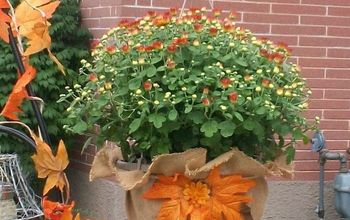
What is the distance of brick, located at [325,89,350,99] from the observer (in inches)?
218

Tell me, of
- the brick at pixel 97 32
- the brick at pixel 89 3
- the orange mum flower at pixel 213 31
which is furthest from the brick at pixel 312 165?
the orange mum flower at pixel 213 31

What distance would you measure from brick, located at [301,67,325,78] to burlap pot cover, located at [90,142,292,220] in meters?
2.85

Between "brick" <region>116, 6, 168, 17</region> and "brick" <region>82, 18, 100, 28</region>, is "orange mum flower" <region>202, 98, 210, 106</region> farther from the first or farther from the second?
"brick" <region>82, 18, 100, 28</region>

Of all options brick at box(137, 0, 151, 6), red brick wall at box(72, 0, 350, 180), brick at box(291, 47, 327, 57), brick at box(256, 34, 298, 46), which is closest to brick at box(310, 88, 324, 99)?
red brick wall at box(72, 0, 350, 180)

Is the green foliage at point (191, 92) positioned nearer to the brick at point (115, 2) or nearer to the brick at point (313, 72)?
the brick at point (115, 2)

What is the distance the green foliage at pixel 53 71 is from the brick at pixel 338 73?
180cm

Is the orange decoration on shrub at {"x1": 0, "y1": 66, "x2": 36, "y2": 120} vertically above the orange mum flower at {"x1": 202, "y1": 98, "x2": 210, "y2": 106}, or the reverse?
the orange decoration on shrub at {"x1": 0, "y1": 66, "x2": 36, "y2": 120}

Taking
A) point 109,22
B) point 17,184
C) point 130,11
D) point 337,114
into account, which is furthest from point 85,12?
point 17,184

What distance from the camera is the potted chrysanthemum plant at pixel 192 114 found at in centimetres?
250

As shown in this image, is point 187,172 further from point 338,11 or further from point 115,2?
point 338,11

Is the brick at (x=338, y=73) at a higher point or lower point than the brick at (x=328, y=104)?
higher

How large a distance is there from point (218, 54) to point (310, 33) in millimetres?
3001

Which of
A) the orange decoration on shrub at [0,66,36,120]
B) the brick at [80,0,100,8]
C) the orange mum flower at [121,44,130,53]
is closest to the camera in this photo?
the orange decoration on shrub at [0,66,36,120]

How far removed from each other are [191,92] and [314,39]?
3.18m
